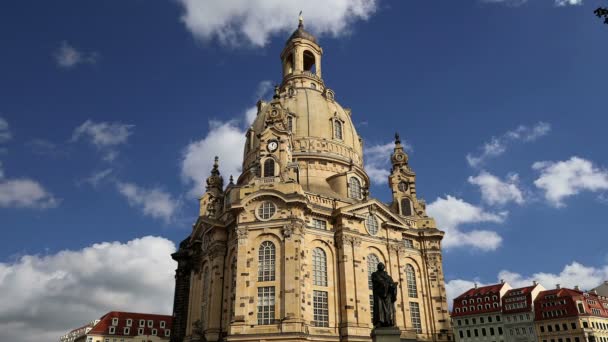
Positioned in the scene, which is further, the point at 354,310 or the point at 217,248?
the point at 217,248

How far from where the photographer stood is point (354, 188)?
5106cm

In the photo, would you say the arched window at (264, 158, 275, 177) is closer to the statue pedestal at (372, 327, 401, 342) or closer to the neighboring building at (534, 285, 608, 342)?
the statue pedestal at (372, 327, 401, 342)

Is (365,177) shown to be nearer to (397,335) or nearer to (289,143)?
(289,143)

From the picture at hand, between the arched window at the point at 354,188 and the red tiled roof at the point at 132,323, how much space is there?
48.5 meters

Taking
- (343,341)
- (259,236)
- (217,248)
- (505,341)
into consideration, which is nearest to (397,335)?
(343,341)

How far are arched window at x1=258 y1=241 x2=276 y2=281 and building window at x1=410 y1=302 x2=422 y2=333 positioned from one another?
15.6 m

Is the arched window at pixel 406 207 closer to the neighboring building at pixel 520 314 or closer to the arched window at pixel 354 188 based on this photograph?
the arched window at pixel 354 188

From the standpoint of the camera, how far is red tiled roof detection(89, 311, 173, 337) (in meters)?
80.8

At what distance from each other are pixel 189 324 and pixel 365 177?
82.3ft

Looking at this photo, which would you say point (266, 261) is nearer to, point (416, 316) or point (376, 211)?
point (376, 211)

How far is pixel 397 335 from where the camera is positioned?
76.6 feet

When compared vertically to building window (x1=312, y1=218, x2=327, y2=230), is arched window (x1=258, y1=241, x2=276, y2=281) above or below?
below

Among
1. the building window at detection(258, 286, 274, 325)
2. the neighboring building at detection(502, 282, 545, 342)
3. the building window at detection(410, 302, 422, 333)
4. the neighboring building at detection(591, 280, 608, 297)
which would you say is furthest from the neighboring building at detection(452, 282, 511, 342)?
the building window at detection(258, 286, 274, 325)

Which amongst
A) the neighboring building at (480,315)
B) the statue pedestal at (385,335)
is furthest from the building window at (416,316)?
the neighboring building at (480,315)
